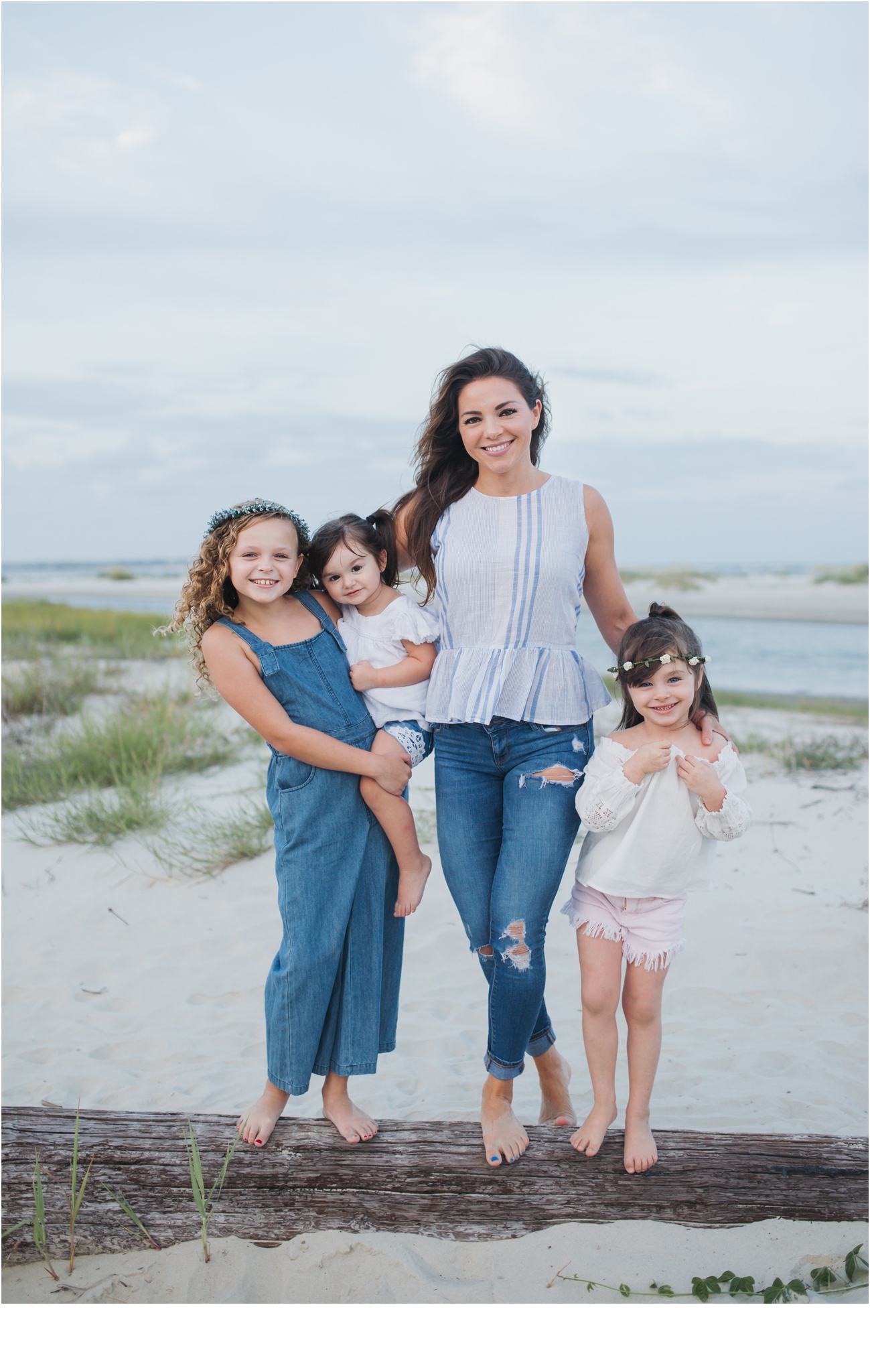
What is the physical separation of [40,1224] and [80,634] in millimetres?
11070

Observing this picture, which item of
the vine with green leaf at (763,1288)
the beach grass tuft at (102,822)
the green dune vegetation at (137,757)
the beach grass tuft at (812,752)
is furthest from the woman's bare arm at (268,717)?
the beach grass tuft at (812,752)

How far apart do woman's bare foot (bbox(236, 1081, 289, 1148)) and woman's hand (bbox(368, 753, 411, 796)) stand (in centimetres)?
94

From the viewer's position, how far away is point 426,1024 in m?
4.23

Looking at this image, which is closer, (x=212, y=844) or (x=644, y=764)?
(x=644, y=764)

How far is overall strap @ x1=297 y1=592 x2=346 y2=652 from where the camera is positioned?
2.90 metres

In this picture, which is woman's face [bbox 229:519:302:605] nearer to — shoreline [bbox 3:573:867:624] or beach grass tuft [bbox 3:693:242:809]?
beach grass tuft [bbox 3:693:242:809]

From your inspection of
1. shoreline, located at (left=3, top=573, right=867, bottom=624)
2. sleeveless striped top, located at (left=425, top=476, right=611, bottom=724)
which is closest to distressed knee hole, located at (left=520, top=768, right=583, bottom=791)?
sleeveless striped top, located at (left=425, top=476, right=611, bottom=724)

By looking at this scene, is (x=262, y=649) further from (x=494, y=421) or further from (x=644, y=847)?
(x=644, y=847)

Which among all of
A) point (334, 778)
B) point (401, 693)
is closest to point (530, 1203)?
point (334, 778)

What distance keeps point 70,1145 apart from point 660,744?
1999 millimetres

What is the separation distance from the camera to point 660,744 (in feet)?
8.39

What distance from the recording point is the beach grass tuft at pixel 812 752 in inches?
287

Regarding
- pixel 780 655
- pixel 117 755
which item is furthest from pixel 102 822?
pixel 780 655

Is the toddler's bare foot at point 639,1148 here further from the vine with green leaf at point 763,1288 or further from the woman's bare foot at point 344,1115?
the woman's bare foot at point 344,1115
